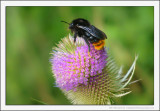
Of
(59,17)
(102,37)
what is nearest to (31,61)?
(59,17)

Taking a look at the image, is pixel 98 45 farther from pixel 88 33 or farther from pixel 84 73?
pixel 84 73

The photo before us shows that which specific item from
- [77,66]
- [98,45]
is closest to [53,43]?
[77,66]

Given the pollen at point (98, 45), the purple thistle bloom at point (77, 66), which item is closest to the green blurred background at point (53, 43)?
the purple thistle bloom at point (77, 66)

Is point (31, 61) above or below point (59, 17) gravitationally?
below

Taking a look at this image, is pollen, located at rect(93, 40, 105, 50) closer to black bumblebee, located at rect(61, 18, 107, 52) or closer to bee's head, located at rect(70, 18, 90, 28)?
black bumblebee, located at rect(61, 18, 107, 52)

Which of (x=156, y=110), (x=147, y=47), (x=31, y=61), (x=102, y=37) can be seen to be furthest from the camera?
(x=31, y=61)

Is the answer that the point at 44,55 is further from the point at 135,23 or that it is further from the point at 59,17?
the point at 135,23
